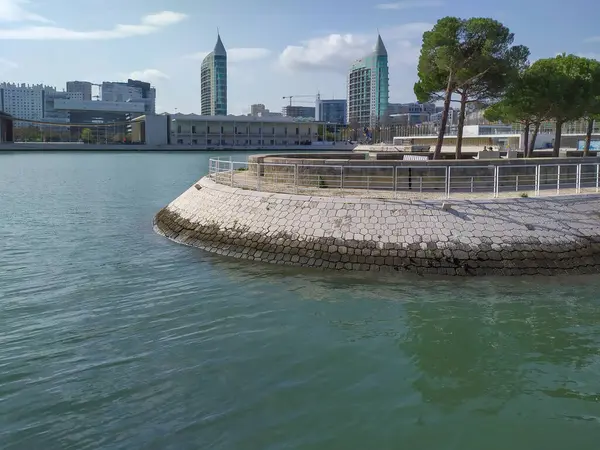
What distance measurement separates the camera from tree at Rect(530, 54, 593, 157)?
1208 inches

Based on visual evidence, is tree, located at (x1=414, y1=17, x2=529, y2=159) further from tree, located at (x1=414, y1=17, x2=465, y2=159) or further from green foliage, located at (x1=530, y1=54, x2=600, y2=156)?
green foliage, located at (x1=530, y1=54, x2=600, y2=156)

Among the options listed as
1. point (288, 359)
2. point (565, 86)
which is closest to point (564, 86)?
point (565, 86)

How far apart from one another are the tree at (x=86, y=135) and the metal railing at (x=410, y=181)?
155933mm

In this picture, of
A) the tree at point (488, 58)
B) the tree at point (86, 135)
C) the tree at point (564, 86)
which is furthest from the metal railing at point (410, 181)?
the tree at point (86, 135)

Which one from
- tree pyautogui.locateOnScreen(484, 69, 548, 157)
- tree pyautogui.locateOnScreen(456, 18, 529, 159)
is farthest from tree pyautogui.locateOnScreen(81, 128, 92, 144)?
tree pyautogui.locateOnScreen(456, 18, 529, 159)

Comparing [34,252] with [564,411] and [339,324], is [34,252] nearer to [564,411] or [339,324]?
[339,324]

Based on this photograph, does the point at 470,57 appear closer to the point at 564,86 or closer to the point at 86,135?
the point at 564,86

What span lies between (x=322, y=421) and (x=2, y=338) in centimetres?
607

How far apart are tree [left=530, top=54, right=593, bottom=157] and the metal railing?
957cm

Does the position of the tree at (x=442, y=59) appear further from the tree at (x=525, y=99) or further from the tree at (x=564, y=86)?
the tree at (x=564, y=86)

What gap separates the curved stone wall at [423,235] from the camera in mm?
15102

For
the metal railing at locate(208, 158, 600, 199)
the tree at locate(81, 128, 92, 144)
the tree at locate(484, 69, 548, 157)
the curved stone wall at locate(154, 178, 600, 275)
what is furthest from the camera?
the tree at locate(81, 128, 92, 144)

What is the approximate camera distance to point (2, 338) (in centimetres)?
1046

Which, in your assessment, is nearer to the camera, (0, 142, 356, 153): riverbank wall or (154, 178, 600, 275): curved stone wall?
(154, 178, 600, 275): curved stone wall
